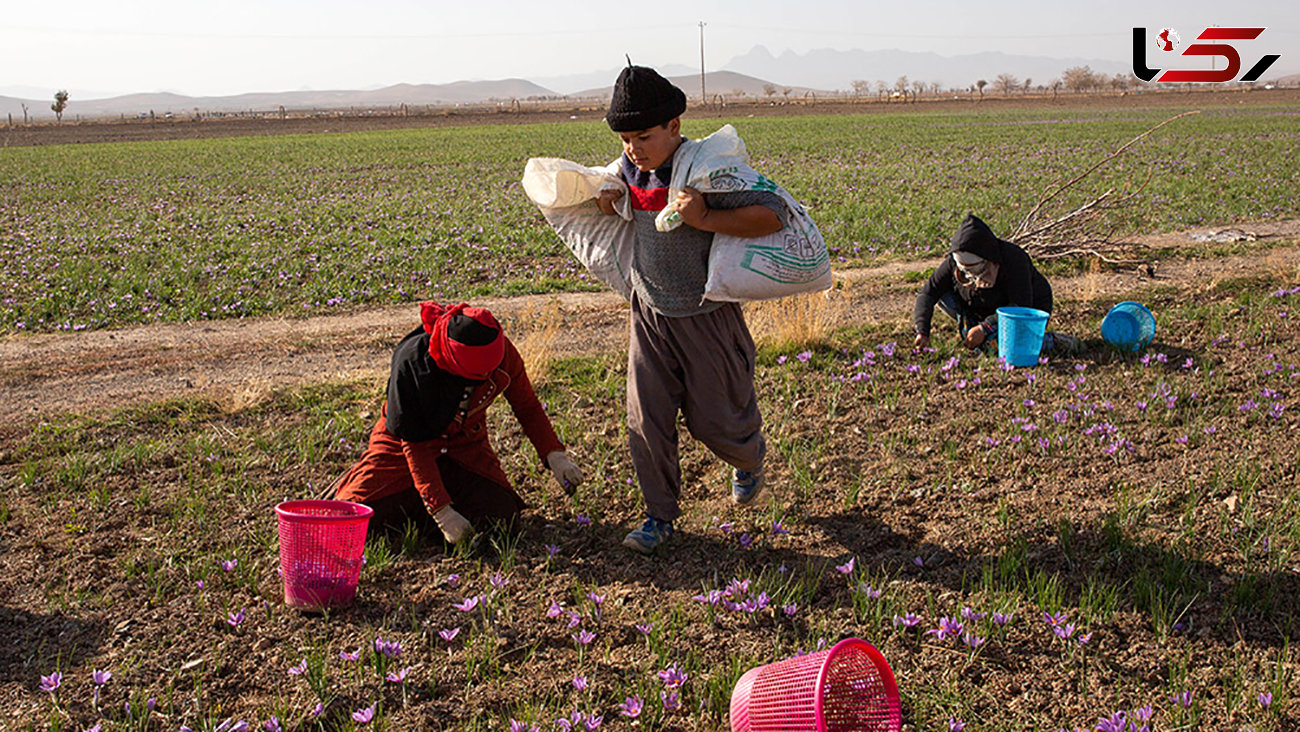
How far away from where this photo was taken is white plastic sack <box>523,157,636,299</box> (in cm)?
407

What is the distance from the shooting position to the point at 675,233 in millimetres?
3850

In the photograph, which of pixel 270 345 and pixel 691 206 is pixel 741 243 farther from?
pixel 270 345

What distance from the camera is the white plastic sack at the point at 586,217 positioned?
4074 millimetres

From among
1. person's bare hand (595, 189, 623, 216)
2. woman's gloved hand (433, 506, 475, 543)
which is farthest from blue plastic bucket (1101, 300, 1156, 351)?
woman's gloved hand (433, 506, 475, 543)

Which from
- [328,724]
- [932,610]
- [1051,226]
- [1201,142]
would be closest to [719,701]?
[932,610]

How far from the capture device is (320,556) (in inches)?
140

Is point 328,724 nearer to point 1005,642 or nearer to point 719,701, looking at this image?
point 719,701

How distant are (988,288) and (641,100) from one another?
13.4ft

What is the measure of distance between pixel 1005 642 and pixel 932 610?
0.88 ft

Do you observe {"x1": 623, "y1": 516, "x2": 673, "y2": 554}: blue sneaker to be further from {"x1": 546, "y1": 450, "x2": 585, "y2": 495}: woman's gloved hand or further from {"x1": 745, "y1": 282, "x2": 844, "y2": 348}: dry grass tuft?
{"x1": 745, "y1": 282, "x2": 844, "y2": 348}: dry grass tuft

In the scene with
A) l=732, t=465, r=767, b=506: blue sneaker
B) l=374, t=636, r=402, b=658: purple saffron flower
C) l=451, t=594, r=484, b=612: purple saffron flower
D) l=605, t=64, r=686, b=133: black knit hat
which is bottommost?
l=374, t=636, r=402, b=658: purple saffron flower

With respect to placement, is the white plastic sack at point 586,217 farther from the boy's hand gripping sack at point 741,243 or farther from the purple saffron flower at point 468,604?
the purple saffron flower at point 468,604

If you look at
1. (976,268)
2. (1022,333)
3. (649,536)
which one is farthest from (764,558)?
(976,268)

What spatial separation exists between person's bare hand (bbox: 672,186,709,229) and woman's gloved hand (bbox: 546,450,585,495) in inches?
44.6
